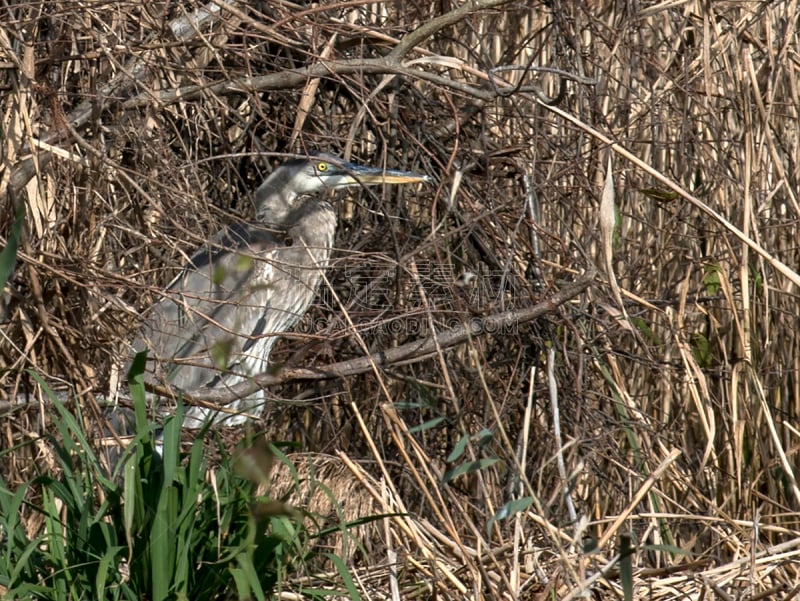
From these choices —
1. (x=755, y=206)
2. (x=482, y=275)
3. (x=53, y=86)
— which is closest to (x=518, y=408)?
(x=482, y=275)

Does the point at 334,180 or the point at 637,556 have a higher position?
the point at 334,180

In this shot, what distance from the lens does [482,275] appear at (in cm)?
329

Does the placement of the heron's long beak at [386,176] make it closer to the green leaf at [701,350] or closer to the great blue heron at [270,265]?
the great blue heron at [270,265]

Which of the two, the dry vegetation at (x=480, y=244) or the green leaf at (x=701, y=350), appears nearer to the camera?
the dry vegetation at (x=480, y=244)

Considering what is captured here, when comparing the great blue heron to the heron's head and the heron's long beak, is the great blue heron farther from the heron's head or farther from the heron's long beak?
the heron's long beak

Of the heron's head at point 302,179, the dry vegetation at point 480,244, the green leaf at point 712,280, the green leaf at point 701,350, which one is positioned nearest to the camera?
the dry vegetation at point 480,244

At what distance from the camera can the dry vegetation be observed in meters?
2.59

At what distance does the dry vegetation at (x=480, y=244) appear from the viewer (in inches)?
102

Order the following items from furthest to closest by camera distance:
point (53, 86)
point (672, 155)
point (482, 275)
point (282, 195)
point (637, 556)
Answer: point (282, 195) < point (672, 155) < point (482, 275) < point (53, 86) < point (637, 556)

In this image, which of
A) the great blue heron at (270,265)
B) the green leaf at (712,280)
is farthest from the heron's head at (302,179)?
the green leaf at (712,280)

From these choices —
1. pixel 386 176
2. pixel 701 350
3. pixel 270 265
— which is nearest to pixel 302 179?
pixel 270 265

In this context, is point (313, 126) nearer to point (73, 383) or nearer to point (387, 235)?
point (387, 235)

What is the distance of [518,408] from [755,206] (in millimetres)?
1030

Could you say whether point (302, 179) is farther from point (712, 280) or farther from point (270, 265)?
point (712, 280)
